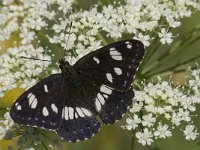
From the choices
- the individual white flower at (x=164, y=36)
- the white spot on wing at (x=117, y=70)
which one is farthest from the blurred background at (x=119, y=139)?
the white spot on wing at (x=117, y=70)

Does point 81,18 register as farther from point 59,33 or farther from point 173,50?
point 173,50

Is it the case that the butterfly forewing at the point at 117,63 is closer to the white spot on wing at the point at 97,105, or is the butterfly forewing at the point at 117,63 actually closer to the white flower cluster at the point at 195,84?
the white spot on wing at the point at 97,105

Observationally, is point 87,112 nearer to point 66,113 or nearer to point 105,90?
point 66,113

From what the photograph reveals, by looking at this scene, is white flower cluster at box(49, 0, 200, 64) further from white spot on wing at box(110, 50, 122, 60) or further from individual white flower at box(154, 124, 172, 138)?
individual white flower at box(154, 124, 172, 138)

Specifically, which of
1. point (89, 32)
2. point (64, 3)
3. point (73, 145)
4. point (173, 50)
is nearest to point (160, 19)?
point (173, 50)

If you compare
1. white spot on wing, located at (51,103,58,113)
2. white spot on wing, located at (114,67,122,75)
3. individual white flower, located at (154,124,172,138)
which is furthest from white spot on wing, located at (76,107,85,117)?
individual white flower, located at (154,124,172,138)

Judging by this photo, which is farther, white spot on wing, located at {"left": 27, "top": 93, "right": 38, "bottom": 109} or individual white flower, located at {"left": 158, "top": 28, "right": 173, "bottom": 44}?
individual white flower, located at {"left": 158, "top": 28, "right": 173, "bottom": 44}

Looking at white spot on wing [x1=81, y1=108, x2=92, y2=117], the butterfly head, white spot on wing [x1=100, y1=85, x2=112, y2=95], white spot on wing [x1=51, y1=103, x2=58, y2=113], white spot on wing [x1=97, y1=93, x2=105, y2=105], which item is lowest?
white spot on wing [x1=81, y1=108, x2=92, y2=117]
